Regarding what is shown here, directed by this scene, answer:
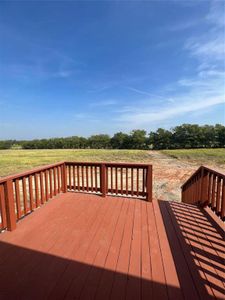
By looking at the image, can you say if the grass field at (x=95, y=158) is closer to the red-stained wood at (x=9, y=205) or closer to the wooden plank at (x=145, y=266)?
the red-stained wood at (x=9, y=205)

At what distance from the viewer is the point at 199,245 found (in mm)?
2133

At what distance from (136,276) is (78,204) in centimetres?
217

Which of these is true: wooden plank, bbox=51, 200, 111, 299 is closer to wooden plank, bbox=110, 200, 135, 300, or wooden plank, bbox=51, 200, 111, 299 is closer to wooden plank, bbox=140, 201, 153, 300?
wooden plank, bbox=110, 200, 135, 300

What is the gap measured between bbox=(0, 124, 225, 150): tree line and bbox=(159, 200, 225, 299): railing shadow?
1165 inches

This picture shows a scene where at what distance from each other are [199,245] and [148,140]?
30980 millimetres

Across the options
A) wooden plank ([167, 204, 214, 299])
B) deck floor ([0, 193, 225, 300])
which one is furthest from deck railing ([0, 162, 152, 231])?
wooden plank ([167, 204, 214, 299])

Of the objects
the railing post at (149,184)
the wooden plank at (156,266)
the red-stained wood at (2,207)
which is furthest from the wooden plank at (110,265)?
the red-stained wood at (2,207)

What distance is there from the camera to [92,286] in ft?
4.97

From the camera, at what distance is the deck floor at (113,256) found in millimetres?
1476

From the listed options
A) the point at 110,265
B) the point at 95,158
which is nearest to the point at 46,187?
the point at 110,265

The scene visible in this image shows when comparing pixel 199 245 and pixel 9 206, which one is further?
pixel 9 206

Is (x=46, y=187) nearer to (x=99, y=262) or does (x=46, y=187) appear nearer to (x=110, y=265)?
(x=99, y=262)

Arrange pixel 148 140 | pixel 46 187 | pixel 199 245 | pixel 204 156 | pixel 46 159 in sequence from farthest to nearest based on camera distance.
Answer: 1. pixel 148 140
2. pixel 204 156
3. pixel 46 159
4. pixel 46 187
5. pixel 199 245

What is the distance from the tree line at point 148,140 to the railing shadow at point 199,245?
2958cm
